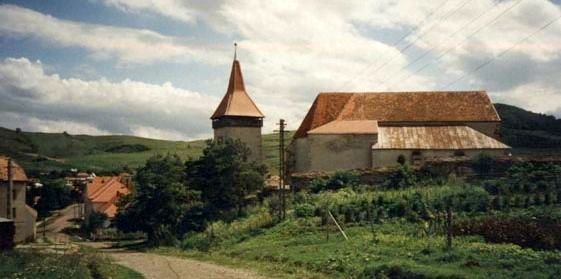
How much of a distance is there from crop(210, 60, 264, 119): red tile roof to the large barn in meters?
5.41

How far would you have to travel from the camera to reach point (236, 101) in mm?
58750

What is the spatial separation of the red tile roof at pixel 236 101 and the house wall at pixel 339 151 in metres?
8.64

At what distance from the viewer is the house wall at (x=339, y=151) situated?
5097 centimetres

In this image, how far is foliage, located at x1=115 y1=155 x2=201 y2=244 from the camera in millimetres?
43094

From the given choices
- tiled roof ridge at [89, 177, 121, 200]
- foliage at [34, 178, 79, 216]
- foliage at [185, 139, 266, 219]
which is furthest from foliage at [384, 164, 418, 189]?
foliage at [34, 178, 79, 216]

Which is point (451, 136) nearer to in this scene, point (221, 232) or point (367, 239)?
point (221, 232)

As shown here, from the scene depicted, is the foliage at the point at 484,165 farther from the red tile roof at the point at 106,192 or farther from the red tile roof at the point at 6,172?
the red tile roof at the point at 106,192

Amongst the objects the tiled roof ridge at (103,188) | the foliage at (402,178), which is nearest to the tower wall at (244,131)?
the foliage at (402,178)

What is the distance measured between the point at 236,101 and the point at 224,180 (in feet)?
54.7

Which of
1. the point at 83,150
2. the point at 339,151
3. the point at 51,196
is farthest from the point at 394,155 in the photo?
the point at 83,150

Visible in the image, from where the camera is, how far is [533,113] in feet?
419

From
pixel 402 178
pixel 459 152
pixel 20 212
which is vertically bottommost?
pixel 20 212

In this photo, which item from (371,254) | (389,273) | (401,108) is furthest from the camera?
(401,108)

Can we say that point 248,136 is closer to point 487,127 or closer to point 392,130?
point 392,130
